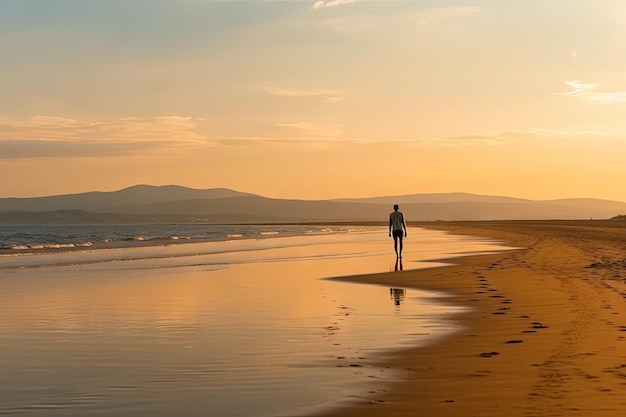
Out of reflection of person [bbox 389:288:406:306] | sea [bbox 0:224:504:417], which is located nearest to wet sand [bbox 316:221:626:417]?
sea [bbox 0:224:504:417]

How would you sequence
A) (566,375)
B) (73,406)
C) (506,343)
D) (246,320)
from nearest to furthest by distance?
(73,406), (566,375), (506,343), (246,320)

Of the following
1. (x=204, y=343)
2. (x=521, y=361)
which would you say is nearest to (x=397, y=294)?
(x=204, y=343)

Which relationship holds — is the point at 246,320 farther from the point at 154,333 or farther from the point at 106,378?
the point at 106,378

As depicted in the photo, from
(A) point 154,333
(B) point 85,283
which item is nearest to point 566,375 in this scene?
(A) point 154,333

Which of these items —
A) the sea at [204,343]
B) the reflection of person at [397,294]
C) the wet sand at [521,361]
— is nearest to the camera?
the wet sand at [521,361]

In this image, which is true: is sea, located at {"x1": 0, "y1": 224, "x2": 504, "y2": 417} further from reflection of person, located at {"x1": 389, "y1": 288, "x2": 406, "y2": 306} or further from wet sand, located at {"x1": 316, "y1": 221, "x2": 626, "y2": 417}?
wet sand, located at {"x1": 316, "y1": 221, "x2": 626, "y2": 417}

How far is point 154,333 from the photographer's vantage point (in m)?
13.6

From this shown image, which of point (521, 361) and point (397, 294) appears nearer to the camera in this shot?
point (521, 361)

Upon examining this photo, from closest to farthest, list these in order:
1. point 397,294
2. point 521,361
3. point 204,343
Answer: point 521,361 < point 204,343 < point 397,294

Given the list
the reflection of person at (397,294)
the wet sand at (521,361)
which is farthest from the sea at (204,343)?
the wet sand at (521,361)

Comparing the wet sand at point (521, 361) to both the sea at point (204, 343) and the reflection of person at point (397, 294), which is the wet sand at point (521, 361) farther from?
the reflection of person at point (397, 294)

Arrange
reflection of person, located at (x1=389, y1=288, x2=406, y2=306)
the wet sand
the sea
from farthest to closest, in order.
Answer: reflection of person, located at (x1=389, y1=288, x2=406, y2=306) < the sea < the wet sand

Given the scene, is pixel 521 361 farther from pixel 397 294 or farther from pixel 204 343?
pixel 397 294

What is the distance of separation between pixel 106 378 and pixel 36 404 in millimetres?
1336
